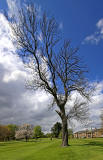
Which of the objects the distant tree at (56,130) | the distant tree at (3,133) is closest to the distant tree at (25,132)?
the distant tree at (3,133)

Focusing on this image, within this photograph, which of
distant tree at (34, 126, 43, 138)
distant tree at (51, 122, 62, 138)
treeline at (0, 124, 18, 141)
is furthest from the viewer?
distant tree at (34, 126, 43, 138)

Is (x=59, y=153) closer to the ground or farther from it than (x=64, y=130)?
closer to the ground

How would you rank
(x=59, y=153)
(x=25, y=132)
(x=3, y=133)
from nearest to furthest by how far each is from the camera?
(x=59, y=153), (x=25, y=132), (x=3, y=133)

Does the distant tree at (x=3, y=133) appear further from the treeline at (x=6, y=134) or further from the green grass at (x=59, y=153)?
the green grass at (x=59, y=153)

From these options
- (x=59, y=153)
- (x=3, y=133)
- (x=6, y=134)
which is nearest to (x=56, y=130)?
(x=6, y=134)

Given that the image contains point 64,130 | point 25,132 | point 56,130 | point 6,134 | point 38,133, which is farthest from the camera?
point 38,133

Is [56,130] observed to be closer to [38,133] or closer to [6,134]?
[38,133]

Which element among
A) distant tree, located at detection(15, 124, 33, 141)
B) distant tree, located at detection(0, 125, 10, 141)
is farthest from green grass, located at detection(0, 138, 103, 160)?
distant tree, located at detection(0, 125, 10, 141)

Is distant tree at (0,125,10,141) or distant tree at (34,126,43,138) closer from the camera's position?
distant tree at (0,125,10,141)

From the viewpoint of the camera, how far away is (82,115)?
2156 centimetres

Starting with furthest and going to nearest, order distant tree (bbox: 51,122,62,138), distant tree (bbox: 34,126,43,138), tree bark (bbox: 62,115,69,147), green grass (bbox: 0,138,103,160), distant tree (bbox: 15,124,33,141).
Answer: distant tree (bbox: 34,126,43,138) < distant tree (bbox: 51,122,62,138) < distant tree (bbox: 15,124,33,141) < tree bark (bbox: 62,115,69,147) < green grass (bbox: 0,138,103,160)

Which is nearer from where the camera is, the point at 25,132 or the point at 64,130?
the point at 64,130

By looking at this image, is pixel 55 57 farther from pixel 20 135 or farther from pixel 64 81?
pixel 20 135

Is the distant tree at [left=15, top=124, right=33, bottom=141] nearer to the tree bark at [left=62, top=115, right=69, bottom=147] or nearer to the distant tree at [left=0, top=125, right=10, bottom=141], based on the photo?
the distant tree at [left=0, top=125, right=10, bottom=141]
